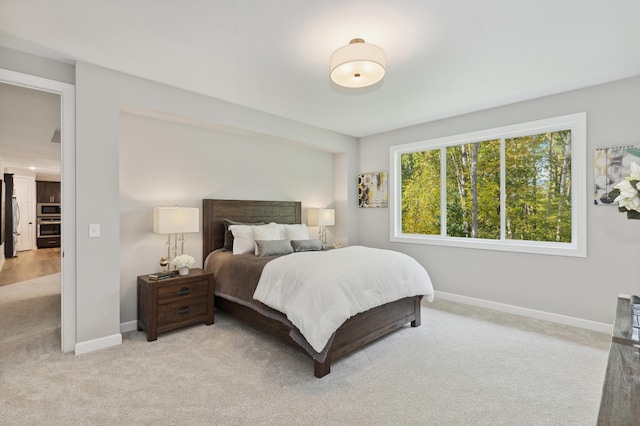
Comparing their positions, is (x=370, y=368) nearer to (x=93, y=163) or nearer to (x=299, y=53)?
(x=299, y=53)

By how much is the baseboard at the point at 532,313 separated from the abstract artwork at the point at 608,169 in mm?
1325

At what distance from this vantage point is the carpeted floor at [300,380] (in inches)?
79.9

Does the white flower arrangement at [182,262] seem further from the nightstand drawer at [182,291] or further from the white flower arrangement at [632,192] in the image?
the white flower arrangement at [632,192]

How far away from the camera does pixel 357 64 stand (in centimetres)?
239

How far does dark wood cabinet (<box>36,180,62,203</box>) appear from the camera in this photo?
399 inches

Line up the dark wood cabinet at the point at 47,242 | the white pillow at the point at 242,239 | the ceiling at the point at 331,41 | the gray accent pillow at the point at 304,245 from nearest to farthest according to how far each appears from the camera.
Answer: the ceiling at the point at 331,41, the white pillow at the point at 242,239, the gray accent pillow at the point at 304,245, the dark wood cabinet at the point at 47,242

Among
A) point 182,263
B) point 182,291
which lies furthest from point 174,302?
point 182,263

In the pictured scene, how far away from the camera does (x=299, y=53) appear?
275 cm

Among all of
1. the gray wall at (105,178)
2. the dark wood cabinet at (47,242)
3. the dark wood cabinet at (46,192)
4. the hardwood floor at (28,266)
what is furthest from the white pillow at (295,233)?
the dark wood cabinet at (46,192)

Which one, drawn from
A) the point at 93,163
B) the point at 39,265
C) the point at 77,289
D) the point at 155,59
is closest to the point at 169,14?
the point at 155,59

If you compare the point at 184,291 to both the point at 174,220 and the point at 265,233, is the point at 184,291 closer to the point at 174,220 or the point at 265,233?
the point at 174,220

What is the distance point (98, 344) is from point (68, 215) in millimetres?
1233

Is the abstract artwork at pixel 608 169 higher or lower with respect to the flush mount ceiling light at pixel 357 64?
lower

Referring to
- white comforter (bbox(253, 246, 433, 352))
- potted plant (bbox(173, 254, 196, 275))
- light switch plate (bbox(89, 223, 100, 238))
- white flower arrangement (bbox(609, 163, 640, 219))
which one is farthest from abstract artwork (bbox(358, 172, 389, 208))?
light switch plate (bbox(89, 223, 100, 238))
